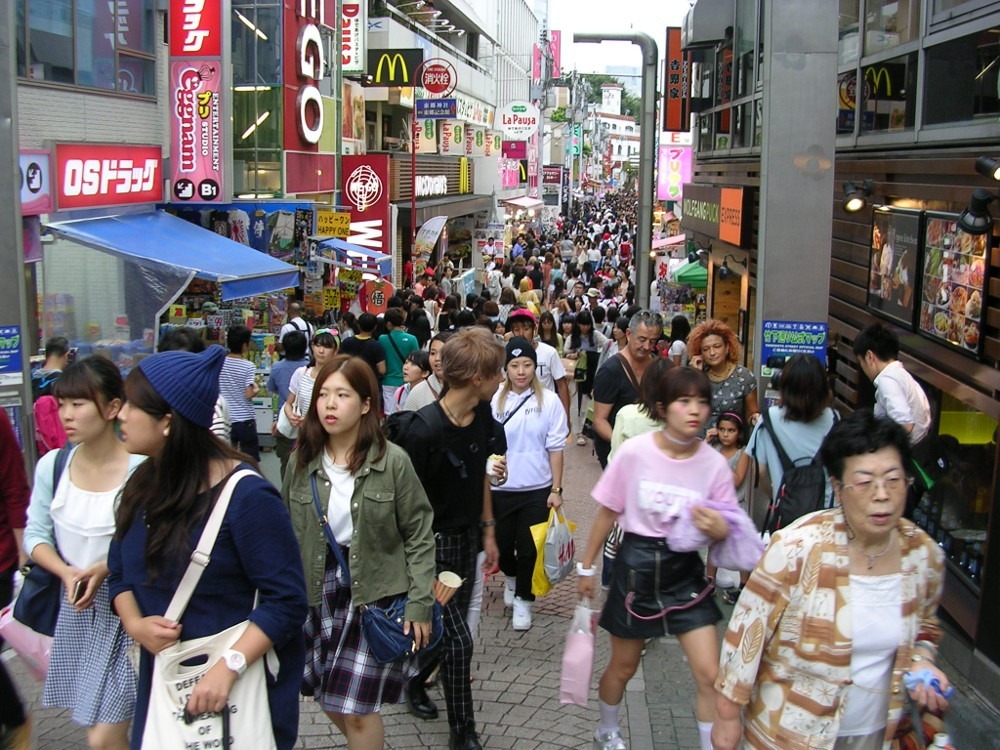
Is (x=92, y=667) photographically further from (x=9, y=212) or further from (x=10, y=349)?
(x=9, y=212)

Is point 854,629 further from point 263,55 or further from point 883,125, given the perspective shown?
point 263,55

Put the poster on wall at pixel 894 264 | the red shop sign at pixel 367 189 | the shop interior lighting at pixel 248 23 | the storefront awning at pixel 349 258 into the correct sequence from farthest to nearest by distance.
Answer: the red shop sign at pixel 367 189, the storefront awning at pixel 349 258, the shop interior lighting at pixel 248 23, the poster on wall at pixel 894 264

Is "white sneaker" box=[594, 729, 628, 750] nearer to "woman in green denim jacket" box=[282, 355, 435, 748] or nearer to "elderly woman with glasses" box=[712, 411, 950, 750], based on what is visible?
"woman in green denim jacket" box=[282, 355, 435, 748]

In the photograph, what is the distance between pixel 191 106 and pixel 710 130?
29.4ft

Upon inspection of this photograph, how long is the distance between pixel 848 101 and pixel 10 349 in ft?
26.0

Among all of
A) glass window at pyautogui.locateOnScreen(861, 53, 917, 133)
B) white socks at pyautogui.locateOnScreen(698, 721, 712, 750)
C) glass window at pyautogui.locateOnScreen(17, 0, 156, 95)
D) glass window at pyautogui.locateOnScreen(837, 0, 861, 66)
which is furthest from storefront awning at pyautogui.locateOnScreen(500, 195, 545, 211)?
white socks at pyautogui.locateOnScreen(698, 721, 712, 750)

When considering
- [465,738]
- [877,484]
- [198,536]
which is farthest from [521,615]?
[198,536]

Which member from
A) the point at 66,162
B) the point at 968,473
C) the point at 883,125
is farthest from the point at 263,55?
the point at 968,473

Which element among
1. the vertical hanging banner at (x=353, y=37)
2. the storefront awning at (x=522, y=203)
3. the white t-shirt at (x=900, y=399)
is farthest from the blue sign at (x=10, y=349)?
the storefront awning at (x=522, y=203)

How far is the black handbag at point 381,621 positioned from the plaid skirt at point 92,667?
0.78 m

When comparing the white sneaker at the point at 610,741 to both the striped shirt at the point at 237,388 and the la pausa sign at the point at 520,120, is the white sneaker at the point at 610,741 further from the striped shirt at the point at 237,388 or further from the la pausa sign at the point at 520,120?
the la pausa sign at the point at 520,120

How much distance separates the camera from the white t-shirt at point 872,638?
3.31 meters

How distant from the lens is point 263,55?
1909cm

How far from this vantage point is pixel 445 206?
34531 millimetres
